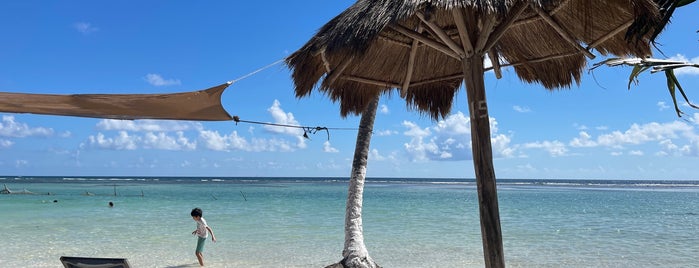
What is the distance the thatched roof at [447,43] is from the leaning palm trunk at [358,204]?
1.44 metres

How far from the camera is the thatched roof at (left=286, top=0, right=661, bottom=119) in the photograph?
3096 millimetres

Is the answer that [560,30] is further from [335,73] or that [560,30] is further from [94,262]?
[94,262]

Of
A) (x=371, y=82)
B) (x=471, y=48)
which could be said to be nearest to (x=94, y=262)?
(x=371, y=82)

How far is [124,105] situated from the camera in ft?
14.6

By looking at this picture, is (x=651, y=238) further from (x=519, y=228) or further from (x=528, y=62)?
(x=528, y=62)

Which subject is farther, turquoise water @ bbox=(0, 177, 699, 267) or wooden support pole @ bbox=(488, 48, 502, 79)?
turquoise water @ bbox=(0, 177, 699, 267)

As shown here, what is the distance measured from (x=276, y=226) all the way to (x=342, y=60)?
32.8ft

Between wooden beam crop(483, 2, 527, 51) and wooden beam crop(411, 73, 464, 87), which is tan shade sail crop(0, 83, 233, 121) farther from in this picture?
wooden beam crop(483, 2, 527, 51)

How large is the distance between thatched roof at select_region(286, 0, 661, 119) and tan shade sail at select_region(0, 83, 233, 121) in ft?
2.98

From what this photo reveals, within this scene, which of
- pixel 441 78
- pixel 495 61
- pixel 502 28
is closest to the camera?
pixel 502 28

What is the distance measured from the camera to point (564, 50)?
13.7ft

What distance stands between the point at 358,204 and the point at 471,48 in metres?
3.48

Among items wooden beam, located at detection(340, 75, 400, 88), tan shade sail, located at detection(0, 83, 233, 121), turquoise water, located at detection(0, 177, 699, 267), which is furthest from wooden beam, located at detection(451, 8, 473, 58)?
turquoise water, located at detection(0, 177, 699, 267)

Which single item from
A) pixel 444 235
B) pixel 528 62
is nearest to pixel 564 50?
pixel 528 62
